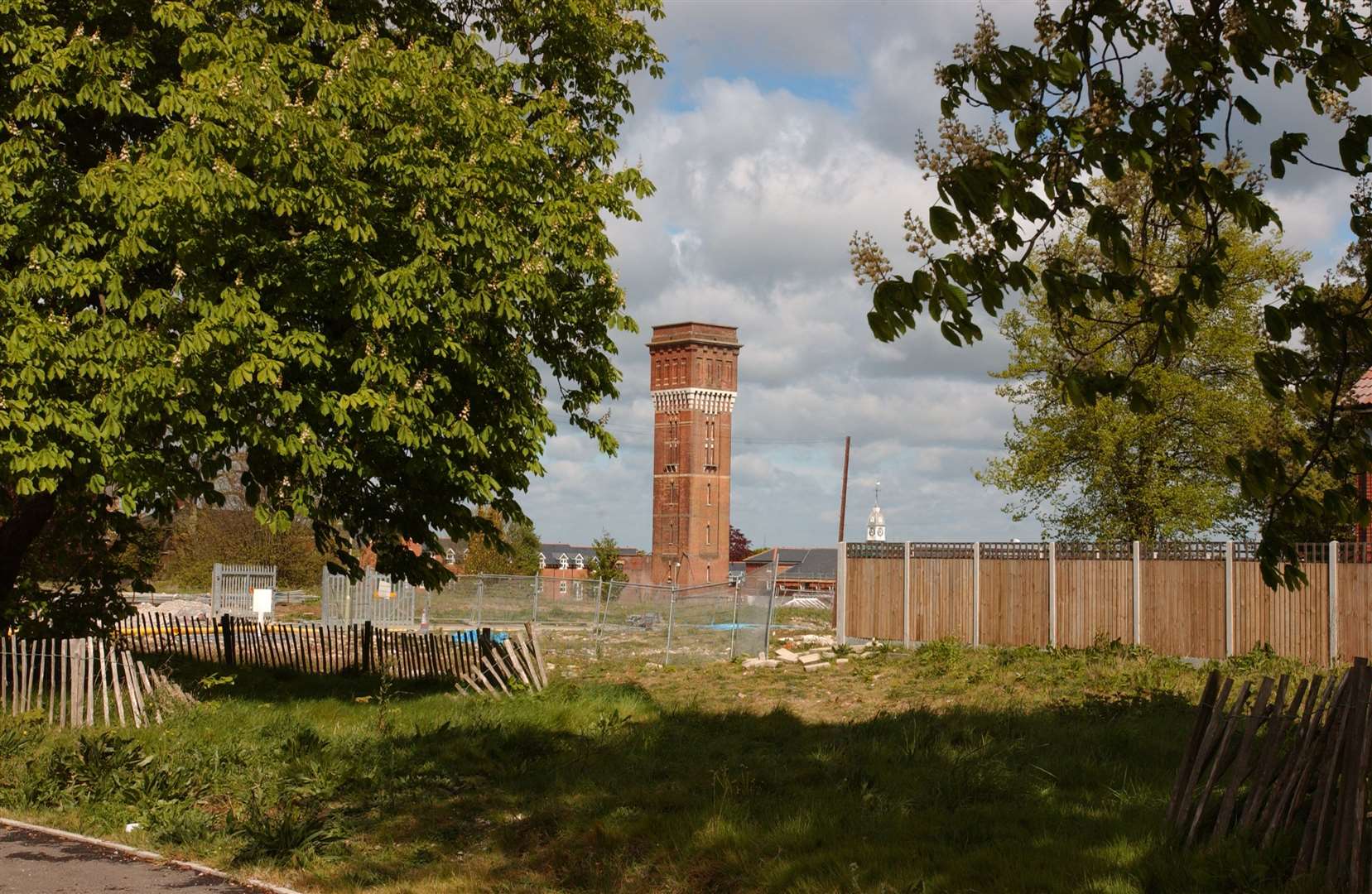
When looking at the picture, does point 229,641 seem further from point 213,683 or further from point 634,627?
point 634,627

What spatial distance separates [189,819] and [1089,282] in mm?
8219

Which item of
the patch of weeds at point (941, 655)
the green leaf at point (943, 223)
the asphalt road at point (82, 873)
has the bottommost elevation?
the asphalt road at point (82, 873)

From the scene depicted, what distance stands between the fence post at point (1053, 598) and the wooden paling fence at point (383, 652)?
33.2 ft

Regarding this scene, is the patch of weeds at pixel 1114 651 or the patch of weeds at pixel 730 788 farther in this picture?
the patch of weeds at pixel 1114 651

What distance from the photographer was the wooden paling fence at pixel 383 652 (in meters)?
19.0

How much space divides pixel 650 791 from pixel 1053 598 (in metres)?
16.1

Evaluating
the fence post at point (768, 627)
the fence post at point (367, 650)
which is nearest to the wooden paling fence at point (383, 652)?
the fence post at point (367, 650)

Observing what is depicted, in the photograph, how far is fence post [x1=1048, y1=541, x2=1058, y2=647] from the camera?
24891mm

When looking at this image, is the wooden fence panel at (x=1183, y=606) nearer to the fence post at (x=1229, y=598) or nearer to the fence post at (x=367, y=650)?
the fence post at (x=1229, y=598)

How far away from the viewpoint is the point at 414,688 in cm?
1919

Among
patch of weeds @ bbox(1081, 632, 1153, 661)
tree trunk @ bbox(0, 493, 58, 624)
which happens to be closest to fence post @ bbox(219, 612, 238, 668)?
tree trunk @ bbox(0, 493, 58, 624)

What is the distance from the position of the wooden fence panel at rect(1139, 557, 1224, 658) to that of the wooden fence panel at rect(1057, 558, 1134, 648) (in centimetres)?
36

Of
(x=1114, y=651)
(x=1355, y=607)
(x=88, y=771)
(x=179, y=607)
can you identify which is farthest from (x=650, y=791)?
(x=179, y=607)

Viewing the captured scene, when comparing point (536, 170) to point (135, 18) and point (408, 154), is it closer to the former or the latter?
point (408, 154)
